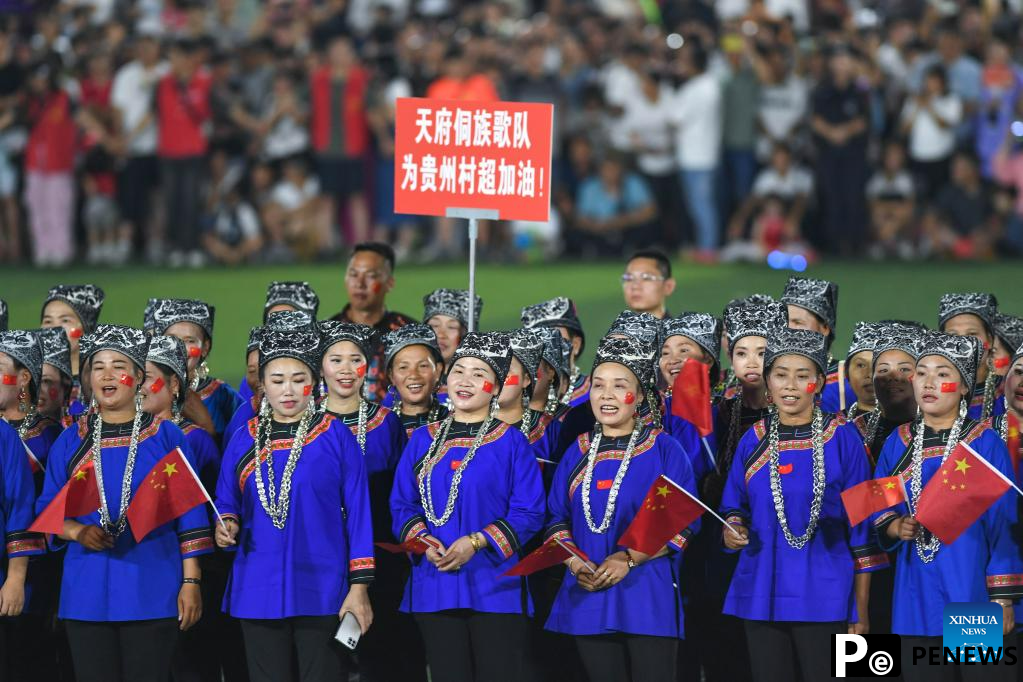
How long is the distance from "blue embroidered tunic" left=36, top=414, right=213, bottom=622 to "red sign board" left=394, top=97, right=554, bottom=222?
8.30 feet

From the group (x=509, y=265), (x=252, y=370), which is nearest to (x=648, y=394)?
(x=252, y=370)

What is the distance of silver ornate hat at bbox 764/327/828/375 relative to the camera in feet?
22.3

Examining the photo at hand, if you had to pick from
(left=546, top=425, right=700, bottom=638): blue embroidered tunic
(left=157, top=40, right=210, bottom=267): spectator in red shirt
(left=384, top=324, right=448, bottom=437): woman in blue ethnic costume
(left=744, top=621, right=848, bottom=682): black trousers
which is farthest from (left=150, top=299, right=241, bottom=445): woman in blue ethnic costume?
(left=157, top=40, right=210, bottom=267): spectator in red shirt

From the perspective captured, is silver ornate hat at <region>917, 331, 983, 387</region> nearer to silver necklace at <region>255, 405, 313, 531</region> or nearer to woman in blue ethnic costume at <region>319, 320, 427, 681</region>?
woman in blue ethnic costume at <region>319, 320, 427, 681</region>

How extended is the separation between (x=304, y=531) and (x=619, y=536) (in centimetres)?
123

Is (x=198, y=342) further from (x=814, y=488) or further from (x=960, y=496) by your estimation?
(x=960, y=496)

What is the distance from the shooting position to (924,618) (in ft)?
21.4

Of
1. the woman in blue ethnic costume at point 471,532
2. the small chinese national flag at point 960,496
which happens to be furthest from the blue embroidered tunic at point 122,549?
the small chinese national flag at point 960,496

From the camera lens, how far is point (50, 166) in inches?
689

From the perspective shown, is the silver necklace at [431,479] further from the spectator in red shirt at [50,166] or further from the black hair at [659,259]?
Result: the spectator in red shirt at [50,166]

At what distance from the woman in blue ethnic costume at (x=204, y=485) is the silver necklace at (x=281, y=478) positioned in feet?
1.04

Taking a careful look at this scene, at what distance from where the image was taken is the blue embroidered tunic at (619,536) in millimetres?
6602

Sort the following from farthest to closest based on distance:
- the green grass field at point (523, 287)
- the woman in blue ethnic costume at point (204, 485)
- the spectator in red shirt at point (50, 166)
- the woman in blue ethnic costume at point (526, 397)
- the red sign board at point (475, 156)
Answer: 1. the spectator in red shirt at point (50, 166)
2. the green grass field at point (523, 287)
3. the red sign board at point (475, 156)
4. the woman in blue ethnic costume at point (526, 397)
5. the woman in blue ethnic costume at point (204, 485)

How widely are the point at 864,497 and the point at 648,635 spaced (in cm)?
99
